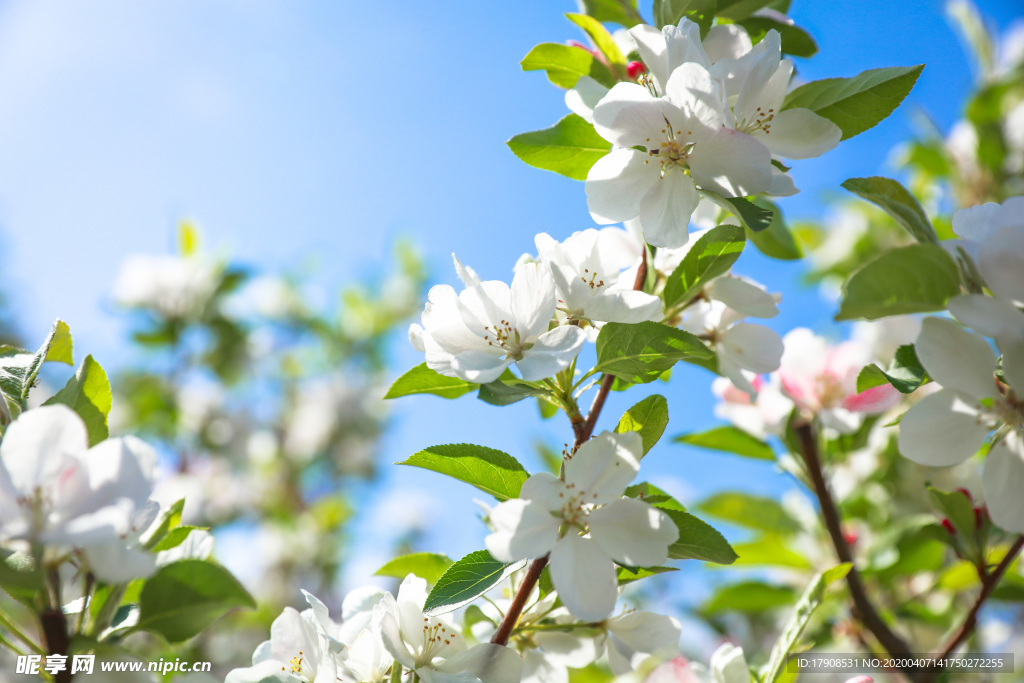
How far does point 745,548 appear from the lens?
1.67 meters

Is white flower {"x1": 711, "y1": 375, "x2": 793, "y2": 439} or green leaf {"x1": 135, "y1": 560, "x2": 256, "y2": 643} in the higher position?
green leaf {"x1": 135, "y1": 560, "x2": 256, "y2": 643}

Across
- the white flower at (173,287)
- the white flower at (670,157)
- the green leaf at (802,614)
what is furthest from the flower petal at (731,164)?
the white flower at (173,287)

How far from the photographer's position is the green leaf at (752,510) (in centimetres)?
172

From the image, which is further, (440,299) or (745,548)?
(745,548)

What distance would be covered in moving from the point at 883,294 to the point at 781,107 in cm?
34

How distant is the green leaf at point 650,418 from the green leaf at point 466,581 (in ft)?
0.67

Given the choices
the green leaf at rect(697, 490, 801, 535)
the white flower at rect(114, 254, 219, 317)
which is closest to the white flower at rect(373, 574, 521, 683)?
the green leaf at rect(697, 490, 801, 535)

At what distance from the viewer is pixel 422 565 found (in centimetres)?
103

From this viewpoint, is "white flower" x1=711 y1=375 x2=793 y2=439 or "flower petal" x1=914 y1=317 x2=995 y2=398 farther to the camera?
"white flower" x1=711 y1=375 x2=793 y2=439

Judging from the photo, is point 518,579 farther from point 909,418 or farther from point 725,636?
point 725,636

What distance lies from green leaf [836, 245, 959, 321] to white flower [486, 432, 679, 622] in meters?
0.26

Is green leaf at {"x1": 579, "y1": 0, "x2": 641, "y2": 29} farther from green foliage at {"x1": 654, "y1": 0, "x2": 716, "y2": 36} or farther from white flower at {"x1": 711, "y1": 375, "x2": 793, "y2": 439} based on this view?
white flower at {"x1": 711, "y1": 375, "x2": 793, "y2": 439}

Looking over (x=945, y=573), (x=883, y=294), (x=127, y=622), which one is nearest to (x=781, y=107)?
(x=883, y=294)

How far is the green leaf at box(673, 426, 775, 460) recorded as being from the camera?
4.84 ft
